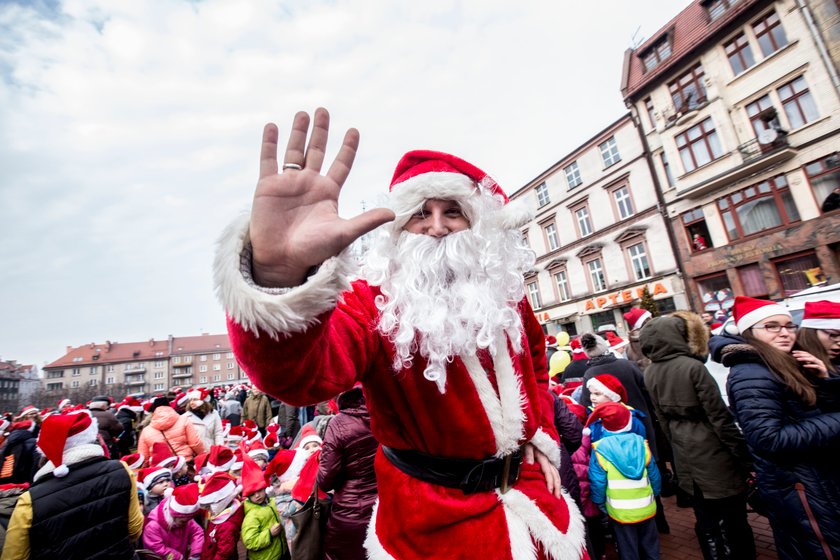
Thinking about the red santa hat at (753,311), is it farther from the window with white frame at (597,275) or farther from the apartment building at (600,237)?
the window with white frame at (597,275)

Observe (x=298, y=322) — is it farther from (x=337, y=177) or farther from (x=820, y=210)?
(x=820, y=210)

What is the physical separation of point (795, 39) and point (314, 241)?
20410 millimetres

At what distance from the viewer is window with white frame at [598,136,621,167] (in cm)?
2095

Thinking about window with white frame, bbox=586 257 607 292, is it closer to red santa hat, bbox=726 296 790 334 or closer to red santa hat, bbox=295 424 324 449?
red santa hat, bbox=726 296 790 334

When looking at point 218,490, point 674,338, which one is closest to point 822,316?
point 674,338

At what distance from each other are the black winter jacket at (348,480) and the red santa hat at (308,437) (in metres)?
1.17

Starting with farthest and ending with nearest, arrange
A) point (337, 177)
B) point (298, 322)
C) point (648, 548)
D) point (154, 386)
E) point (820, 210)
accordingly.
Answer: point (154, 386), point (820, 210), point (648, 548), point (337, 177), point (298, 322)

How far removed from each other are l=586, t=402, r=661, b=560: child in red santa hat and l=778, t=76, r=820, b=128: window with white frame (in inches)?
666

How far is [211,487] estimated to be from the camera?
3.65 meters

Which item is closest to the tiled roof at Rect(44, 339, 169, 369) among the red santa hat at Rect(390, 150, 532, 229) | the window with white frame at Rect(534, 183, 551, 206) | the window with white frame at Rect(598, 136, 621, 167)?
the window with white frame at Rect(534, 183, 551, 206)

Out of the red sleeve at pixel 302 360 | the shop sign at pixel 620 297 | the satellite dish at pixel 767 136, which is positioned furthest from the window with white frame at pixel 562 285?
the red sleeve at pixel 302 360

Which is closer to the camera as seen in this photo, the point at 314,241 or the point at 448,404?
the point at 314,241

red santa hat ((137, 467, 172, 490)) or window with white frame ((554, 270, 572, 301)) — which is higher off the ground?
window with white frame ((554, 270, 572, 301))

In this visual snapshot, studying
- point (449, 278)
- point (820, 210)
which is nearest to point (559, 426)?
point (449, 278)
